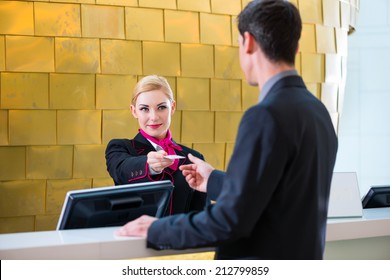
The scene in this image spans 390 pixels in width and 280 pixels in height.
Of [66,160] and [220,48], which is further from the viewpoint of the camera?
[220,48]

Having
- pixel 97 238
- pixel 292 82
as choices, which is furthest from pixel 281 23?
pixel 97 238

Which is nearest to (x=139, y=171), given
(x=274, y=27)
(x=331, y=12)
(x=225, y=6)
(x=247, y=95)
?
(x=247, y=95)

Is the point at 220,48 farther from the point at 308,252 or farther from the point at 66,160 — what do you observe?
the point at 308,252

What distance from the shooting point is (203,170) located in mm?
1832

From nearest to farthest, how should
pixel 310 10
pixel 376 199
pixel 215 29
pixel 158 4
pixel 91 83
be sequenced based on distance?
pixel 376 199, pixel 91 83, pixel 158 4, pixel 215 29, pixel 310 10

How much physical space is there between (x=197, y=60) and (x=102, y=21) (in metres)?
0.44

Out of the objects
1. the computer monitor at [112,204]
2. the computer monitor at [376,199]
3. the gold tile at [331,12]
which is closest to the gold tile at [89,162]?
the computer monitor at [112,204]

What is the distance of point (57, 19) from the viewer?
8.27 ft

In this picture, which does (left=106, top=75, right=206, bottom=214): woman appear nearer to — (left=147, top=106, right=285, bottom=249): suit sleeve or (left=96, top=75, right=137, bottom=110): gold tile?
(left=96, top=75, right=137, bottom=110): gold tile

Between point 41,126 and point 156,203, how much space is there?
893 mm

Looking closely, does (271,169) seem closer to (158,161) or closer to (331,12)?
(158,161)

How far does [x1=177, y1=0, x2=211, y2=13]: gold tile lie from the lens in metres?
2.74

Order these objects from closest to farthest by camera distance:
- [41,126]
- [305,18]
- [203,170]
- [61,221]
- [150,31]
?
[61,221] < [203,170] < [41,126] < [150,31] < [305,18]

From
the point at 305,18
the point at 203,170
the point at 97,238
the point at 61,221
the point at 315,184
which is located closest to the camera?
the point at 315,184
